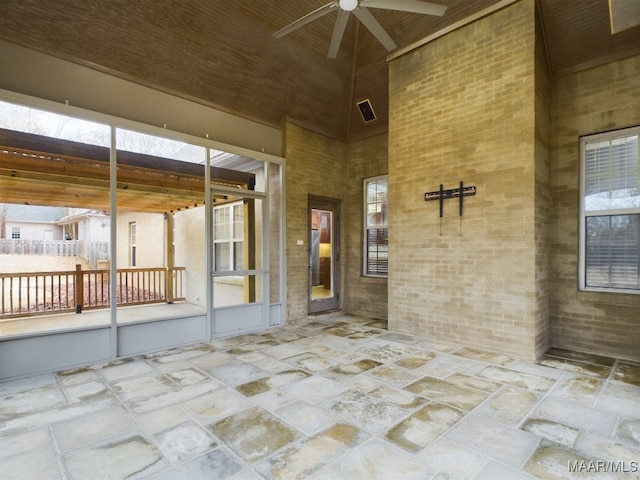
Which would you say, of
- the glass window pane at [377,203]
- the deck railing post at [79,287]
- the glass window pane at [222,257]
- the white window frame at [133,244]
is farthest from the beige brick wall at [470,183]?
the deck railing post at [79,287]

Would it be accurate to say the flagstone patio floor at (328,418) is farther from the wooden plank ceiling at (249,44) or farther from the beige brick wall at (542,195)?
the wooden plank ceiling at (249,44)

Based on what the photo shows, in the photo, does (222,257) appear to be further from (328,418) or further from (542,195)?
(542,195)

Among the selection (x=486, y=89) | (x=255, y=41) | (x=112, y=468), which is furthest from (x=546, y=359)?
(x=255, y=41)

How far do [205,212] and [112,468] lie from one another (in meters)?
3.54

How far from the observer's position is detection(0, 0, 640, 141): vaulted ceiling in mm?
3736

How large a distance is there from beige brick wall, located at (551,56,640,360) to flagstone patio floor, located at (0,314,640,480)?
1.10ft

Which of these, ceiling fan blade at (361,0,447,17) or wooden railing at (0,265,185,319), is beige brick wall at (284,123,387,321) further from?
ceiling fan blade at (361,0,447,17)

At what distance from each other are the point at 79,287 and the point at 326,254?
13.4ft

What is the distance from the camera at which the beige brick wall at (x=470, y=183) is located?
162 inches

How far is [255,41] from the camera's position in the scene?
15.6 ft

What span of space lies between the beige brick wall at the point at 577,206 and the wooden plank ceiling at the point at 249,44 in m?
0.27

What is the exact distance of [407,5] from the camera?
3652 mm

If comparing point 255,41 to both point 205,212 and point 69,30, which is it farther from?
point 205,212

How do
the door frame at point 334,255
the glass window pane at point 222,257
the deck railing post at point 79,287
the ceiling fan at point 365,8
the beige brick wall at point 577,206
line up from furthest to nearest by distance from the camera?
the door frame at point 334,255, the glass window pane at point 222,257, the deck railing post at point 79,287, the beige brick wall at point 577,206, the ceiling fan at point 365,8
